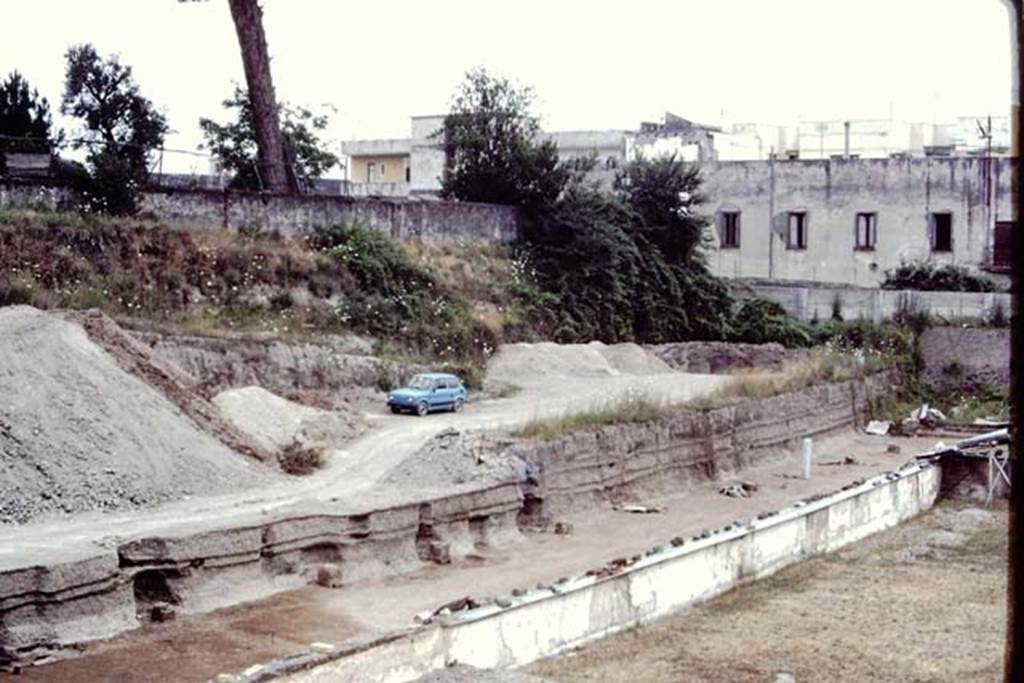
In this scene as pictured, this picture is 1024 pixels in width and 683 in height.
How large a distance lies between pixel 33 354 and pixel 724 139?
33.1 metres

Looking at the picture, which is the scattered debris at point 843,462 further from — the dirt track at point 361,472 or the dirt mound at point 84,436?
the dirt mound at point 84,436

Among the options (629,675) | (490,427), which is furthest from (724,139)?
(629,675)

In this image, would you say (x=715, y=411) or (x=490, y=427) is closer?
(x=490, y=427)

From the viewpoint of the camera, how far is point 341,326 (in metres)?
30.1

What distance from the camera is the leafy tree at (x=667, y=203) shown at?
1575 inches

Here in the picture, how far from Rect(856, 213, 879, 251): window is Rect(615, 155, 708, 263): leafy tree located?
593 cm

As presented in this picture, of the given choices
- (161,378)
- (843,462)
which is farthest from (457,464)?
(843,462)

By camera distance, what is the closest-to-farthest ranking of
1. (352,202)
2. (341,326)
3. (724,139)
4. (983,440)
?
1. (983,440)
2. (341,326)
3. (352,202)
4. (724,139)

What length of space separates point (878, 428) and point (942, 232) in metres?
11.2

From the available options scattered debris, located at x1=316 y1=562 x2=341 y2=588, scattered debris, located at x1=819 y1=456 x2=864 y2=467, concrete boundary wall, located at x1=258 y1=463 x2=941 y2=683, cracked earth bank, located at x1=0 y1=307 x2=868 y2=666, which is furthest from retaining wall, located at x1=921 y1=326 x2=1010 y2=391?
scattered debris, located at x1=316 y1=562 x2=341 y2=588

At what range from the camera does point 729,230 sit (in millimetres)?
45594

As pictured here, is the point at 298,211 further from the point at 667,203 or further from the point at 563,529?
the point at 563,529

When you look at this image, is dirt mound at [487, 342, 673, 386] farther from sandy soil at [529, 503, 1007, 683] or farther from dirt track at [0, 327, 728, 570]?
sandy soil at [529, 503, 1007, 683]

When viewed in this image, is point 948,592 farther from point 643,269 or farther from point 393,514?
point 643,269
